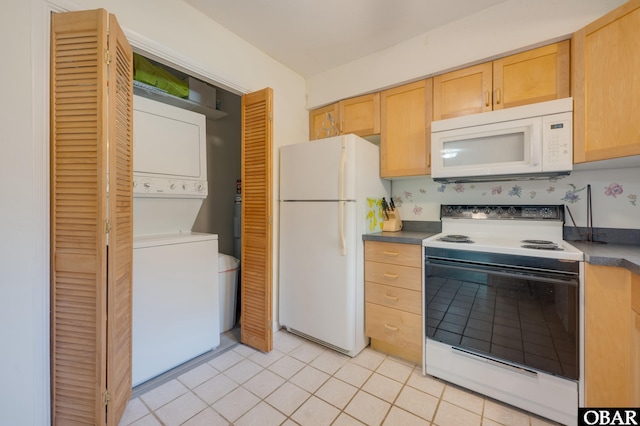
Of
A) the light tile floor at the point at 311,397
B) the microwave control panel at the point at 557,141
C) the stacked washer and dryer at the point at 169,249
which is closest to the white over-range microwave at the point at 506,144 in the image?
the microwave control panel at the point at 557,141

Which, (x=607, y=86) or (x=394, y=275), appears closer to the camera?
(x=607, y=86)

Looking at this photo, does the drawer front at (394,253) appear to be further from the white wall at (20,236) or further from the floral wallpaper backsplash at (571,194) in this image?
the white wall at (20,236)

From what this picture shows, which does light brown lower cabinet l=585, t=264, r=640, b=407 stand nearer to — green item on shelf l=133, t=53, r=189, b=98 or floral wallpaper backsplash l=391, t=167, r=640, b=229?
floral wallpaper backsplash l=391, t=167, r=640, b=229

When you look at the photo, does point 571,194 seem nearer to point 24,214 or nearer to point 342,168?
point 342,168

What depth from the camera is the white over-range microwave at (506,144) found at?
4.82ft

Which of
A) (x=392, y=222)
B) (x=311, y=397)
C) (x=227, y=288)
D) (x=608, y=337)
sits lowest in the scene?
(x=311, y=397)

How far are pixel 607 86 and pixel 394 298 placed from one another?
1695 mm

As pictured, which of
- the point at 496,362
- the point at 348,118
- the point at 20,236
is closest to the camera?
the point at 20,236

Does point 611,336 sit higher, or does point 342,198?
point 342,198

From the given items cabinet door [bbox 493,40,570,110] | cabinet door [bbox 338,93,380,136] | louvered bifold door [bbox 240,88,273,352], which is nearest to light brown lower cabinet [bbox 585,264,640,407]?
cabinet door [bbox 493,40,570,110]

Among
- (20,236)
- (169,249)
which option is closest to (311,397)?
(169,249)

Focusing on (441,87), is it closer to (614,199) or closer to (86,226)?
(614,199)

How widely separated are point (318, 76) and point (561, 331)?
8.71ft

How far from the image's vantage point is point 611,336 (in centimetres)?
119
